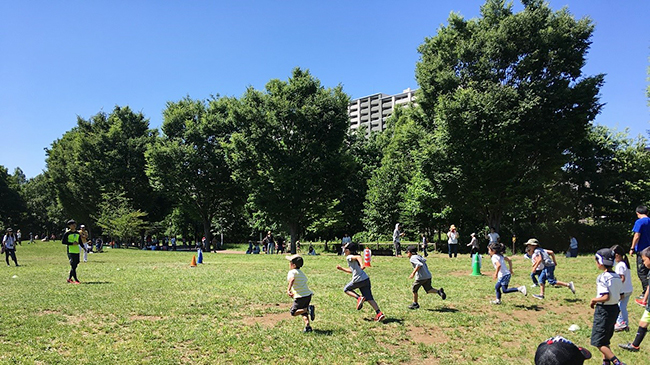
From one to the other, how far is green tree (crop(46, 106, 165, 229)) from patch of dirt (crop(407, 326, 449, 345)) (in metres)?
48.8

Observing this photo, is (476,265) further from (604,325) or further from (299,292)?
(604,325)

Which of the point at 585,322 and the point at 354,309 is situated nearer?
the point at 585,322

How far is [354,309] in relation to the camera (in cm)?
1065

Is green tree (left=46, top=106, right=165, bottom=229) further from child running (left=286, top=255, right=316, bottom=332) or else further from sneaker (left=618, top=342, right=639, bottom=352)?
sneaker (left=618, top=342, right=639, bottom=352)

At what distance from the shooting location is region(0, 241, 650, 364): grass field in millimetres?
7250

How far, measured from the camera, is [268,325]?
30.3 ft

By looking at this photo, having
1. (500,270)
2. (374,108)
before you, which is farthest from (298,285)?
(374,108)

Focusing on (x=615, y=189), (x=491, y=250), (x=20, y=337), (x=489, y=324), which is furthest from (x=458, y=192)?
(x=20, y=337)

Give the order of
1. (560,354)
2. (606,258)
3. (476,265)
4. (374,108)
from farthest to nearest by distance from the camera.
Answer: (374,108), (476,265), (606,258), (560,354)

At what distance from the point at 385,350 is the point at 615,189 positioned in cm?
4106

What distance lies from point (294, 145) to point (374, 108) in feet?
448

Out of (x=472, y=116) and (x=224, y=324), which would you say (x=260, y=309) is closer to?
(x=224, y=324)

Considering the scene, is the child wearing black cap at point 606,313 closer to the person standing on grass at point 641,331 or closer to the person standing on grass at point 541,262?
the person standing on grass at point 641,331

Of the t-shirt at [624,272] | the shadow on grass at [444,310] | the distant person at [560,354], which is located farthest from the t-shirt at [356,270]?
the distant person at [560,354]
